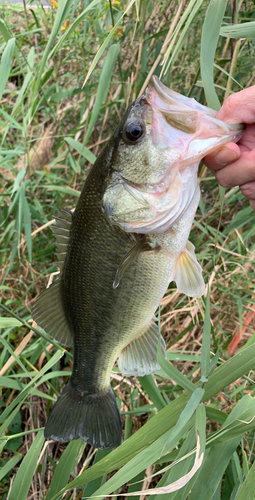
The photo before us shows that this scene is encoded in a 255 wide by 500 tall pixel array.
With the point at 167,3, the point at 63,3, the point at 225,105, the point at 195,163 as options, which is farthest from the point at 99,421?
the point at 167,3

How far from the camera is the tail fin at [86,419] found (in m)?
1.31

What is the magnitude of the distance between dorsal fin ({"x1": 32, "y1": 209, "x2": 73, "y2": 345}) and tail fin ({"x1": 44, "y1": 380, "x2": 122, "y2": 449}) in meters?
0.20

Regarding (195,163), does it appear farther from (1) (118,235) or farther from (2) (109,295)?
(2) (109,295)

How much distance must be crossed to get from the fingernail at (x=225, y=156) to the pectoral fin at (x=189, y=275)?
0.29 m

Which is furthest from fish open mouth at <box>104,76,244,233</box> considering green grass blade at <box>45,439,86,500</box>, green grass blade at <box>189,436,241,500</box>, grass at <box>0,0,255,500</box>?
green grass blade at <box>45,439,86,500</box>

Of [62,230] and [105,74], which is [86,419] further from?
[105,74]

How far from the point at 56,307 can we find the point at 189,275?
532mm

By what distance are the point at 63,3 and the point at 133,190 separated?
0.69m

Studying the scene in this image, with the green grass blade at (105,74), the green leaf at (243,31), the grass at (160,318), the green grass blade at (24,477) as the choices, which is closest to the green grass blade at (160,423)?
the grass at (160,318)

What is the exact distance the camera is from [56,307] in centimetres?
145

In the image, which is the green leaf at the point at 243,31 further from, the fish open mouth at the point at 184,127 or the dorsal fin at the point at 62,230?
the dorsal fin at the point at 62,230

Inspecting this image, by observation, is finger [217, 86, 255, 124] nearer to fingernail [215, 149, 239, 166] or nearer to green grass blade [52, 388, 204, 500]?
fingernail [215, 149, 239, 166]

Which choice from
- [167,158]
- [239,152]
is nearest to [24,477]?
[167,158]

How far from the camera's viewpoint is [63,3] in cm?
127
